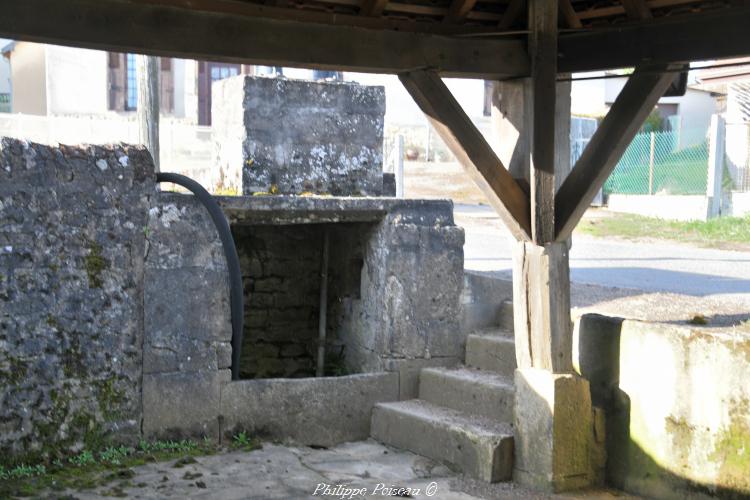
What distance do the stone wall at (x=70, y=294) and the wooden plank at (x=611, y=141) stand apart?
2827 millimetres

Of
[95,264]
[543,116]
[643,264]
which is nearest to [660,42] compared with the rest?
[543,116]

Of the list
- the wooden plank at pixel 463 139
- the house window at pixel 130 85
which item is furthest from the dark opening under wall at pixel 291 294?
the house window at pixel 130 85

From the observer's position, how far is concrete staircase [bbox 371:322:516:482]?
20.3 ft

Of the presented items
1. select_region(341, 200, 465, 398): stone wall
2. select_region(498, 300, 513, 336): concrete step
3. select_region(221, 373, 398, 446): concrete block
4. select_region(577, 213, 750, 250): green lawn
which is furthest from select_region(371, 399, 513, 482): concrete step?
select_region(577, 213, 750, 250): green lawn

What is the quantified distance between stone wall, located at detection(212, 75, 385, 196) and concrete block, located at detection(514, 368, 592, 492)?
103 inches

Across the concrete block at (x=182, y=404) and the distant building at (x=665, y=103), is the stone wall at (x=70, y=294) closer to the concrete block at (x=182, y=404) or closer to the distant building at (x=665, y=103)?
the concrete block at (x=182, y=404)

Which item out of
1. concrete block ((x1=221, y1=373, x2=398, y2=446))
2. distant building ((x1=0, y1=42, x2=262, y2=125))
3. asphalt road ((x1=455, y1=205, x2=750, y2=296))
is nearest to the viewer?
concrete block ((x1=221, y1=373, x2=398, y2=446))

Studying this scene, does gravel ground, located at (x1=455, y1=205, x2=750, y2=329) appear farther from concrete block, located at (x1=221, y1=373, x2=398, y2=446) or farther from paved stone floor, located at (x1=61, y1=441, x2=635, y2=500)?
concrete block, located at (x1=221, y1=373, x2=398, y2=446)

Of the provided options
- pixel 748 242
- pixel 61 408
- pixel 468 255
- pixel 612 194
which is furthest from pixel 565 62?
pixel 612 194

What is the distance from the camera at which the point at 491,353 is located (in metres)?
7.26

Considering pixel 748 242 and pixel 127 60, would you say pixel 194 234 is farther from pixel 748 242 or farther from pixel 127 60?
pixel 127 60

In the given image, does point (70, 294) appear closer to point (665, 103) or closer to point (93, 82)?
point (93, 82)

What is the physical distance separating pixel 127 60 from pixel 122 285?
22.7 metres

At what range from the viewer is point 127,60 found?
2759cm
